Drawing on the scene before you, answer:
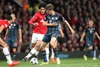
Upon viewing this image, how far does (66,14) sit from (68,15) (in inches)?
13.3

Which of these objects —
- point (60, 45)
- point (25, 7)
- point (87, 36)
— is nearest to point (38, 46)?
point (87, 36)

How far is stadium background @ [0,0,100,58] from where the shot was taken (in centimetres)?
2427

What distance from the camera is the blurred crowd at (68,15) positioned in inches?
957

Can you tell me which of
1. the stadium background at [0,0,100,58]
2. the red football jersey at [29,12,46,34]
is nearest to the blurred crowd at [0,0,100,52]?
the stadium background at [0,0,100,58]

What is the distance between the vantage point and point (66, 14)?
2653 cm

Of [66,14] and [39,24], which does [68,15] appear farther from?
[39,24]

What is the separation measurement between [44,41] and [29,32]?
9.09 m

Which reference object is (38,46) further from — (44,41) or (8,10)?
(8,10)

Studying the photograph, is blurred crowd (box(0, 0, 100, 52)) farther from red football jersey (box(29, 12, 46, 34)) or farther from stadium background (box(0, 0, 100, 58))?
red football jersey (box(29, 12, 46, 34))

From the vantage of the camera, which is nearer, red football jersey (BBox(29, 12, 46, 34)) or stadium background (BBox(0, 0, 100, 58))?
red football jersey (BBox(29, 12, 46, 34))

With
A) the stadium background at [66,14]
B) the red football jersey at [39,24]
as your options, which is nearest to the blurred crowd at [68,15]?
the stadium background at [66,14]

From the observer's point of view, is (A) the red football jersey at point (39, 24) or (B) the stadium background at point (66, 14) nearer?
(A) the red football jersey at point (39, 24)

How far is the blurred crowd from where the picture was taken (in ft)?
79.7

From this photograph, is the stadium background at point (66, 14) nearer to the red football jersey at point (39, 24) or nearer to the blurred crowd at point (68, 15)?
the blurred crowd at point (68, 15)
